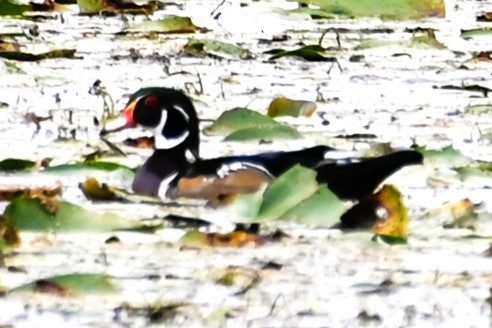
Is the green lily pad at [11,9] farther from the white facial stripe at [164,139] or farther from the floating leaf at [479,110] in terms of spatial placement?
the white facial stripe at [164,139]

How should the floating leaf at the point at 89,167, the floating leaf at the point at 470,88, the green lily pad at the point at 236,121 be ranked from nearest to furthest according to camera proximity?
the floating leaf at the point at 89,167 < the green lily pad at the point at 236,121 < the floating leaf at the point at 470,88

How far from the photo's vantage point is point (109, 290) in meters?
2.34

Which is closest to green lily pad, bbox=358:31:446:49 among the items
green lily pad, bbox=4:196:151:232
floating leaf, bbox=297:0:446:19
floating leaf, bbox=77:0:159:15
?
floating leaf, bbox=297:0:446:19

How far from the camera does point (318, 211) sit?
2.77 meters

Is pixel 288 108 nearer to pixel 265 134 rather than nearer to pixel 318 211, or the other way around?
pixel 265 134

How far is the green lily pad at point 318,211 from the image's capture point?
2.75 m

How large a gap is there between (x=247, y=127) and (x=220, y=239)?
88cm

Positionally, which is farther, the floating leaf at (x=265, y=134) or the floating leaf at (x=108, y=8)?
the floating leaf at (x=108, y=8)

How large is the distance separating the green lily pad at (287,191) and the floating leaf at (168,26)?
2.21 metres

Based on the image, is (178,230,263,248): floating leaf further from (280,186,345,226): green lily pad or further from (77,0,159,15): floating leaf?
(77,0,159,15): floating leaf

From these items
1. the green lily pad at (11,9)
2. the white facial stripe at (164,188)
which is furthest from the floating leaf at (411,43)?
the white facial stripe at (164,188)

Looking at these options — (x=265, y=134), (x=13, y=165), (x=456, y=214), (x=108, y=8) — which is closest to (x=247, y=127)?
(x=265, y=134)

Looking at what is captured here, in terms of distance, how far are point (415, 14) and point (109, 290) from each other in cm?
316

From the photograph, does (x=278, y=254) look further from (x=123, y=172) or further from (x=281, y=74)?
(x=281, y=74)
